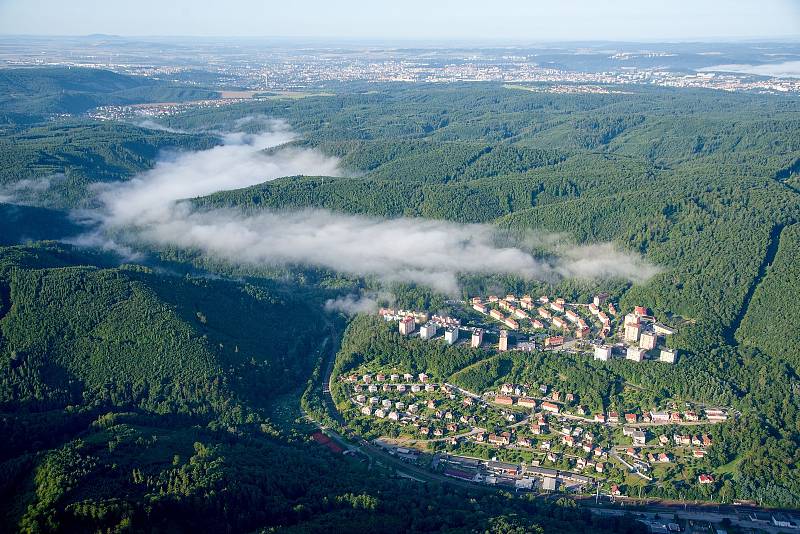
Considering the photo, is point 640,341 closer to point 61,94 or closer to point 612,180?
point 612,180

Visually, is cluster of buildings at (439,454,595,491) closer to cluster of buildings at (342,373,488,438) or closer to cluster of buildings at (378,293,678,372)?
cluster of buildings at (342,373,488,438)

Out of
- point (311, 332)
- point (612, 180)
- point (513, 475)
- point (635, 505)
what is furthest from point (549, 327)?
point (612, 180)

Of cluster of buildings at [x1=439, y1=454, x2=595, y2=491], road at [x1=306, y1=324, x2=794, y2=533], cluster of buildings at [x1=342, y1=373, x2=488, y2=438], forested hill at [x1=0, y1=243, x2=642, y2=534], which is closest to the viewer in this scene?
forested hill at [x1=0, y1=243, x2=642, y2=534]

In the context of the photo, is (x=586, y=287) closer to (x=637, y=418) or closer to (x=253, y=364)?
(x=637, y=418)

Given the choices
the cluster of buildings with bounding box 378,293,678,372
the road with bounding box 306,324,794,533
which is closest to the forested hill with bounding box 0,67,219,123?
the cluster of buildings with bounding box 378,293,678,372

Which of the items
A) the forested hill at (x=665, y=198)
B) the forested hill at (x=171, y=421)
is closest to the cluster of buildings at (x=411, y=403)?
the forested hill at (x=171, y=421)

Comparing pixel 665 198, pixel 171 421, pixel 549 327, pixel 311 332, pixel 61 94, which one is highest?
pixel 665 198

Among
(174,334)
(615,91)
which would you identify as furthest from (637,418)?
(615,91)

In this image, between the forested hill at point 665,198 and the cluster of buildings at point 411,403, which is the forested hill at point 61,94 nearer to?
the forested hill at point 665,198
